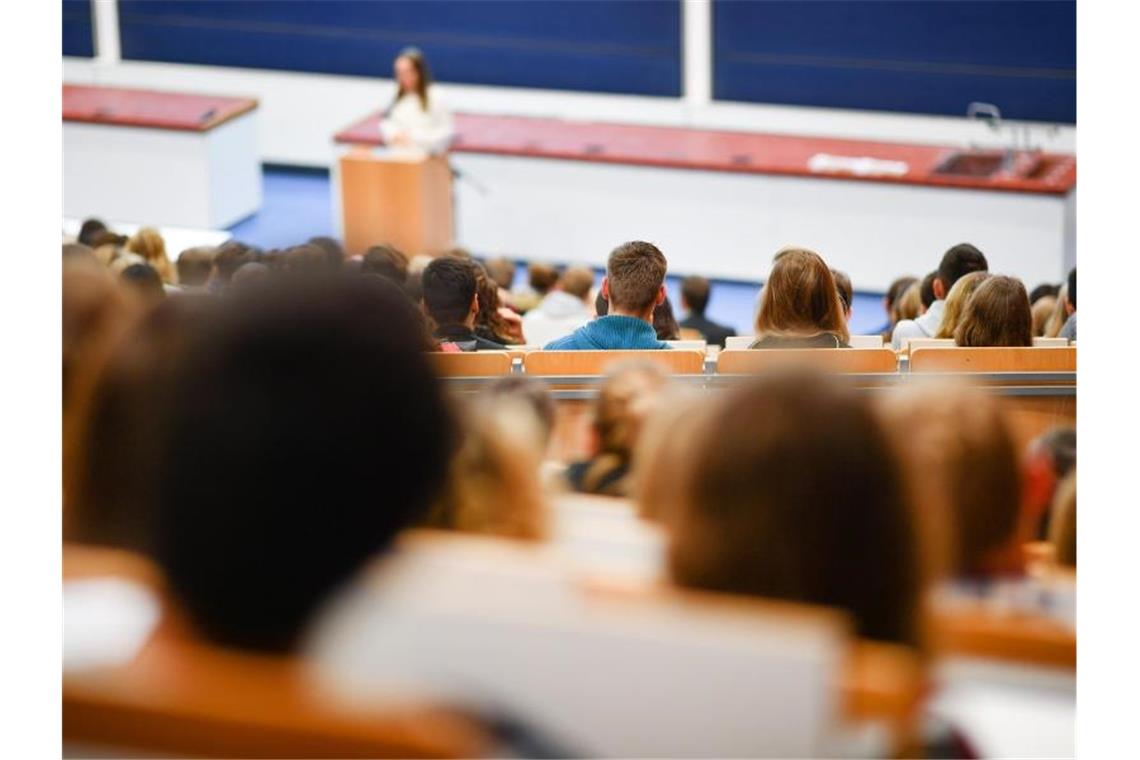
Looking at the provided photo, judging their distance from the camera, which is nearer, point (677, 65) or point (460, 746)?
point (460, 746)

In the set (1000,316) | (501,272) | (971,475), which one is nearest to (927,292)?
(1000,316)

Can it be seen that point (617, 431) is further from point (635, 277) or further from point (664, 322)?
point (664, 322)

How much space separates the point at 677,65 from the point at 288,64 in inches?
112

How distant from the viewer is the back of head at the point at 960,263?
4.87 metres

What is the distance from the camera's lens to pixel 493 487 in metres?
1.82

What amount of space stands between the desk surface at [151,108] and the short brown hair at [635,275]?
547 centimetres

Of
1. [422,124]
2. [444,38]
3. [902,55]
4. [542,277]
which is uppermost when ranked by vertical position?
[444,38]

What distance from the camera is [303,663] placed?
128 cm

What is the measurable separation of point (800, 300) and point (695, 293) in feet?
6.69

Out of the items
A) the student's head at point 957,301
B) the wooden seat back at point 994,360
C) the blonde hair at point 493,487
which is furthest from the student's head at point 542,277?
the blonde hair at point 493,487
